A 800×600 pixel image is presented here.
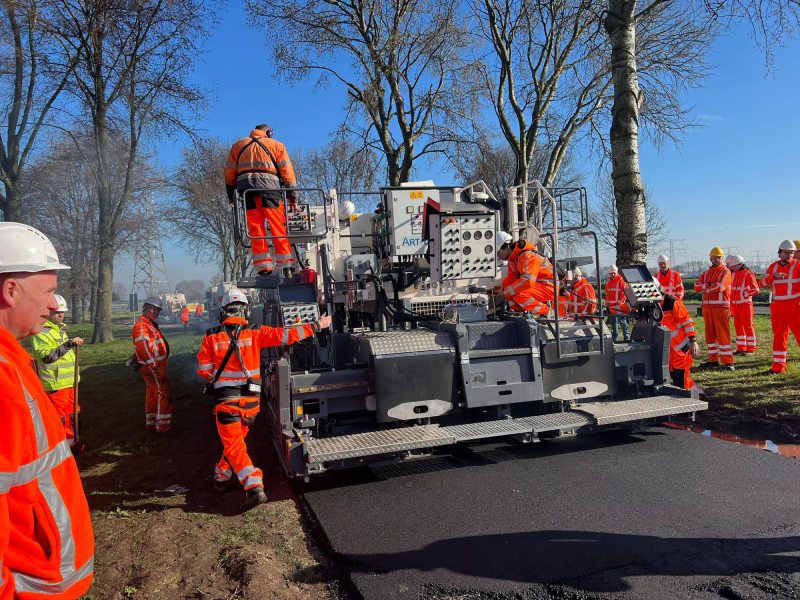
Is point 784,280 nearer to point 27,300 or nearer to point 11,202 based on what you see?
point 27,300

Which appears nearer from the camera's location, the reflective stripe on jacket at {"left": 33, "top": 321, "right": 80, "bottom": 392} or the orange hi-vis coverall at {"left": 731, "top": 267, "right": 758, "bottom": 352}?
the reflective stripe on jacket at {"left": 33, "top": 321, "right": 80, "bottom": 392}

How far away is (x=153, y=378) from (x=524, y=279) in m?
5.08

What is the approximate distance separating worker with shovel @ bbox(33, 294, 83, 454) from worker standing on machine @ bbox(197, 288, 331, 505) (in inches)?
99.8

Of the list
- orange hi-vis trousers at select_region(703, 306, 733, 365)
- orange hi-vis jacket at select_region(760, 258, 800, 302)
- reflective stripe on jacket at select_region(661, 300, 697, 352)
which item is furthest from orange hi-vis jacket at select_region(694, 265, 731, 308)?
reflective stripe on jacket at select_region(661, 300, 697, 352)

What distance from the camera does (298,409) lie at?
4.96m

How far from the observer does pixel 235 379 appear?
4.96 m

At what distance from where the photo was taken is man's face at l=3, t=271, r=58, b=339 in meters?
1.79

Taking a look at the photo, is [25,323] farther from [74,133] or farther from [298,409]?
[74,133]

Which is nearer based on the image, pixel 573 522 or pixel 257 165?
pixel 573 522

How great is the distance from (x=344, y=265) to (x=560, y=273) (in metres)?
2.62

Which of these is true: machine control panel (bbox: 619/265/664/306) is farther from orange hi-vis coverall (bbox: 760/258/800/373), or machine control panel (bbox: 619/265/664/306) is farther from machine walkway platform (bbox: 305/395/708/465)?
orange hi-vis coverall (bbox: 760/258/800/373)

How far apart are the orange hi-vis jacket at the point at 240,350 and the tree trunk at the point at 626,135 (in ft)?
19.2

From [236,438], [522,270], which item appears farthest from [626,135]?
[236,438]

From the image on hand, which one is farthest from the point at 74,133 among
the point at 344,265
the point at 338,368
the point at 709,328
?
the point at 709,328
